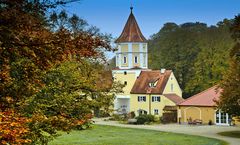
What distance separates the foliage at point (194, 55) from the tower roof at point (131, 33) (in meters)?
9.05

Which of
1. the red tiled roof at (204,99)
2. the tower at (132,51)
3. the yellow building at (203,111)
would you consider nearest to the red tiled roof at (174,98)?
the tower at (132,51)

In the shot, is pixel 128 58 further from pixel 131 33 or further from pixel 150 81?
pixel 150 81

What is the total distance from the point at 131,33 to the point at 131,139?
30.4 m

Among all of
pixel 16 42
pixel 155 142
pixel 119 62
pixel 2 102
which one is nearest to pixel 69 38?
pixel 16 42

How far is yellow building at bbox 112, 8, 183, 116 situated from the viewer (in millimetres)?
54438

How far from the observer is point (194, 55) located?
67.9 m

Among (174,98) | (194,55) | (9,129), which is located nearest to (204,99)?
(174,98)

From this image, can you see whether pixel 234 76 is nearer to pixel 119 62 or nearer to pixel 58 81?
pixel 58 81

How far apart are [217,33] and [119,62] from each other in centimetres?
1663

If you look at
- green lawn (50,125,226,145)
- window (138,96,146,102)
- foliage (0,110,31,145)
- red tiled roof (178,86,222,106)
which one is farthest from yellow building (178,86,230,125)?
foliage (0,110,31,145)

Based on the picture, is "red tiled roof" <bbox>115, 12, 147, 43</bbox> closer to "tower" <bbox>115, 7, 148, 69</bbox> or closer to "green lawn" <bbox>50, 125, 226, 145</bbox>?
"tower" <bbox>115, 7, 148, 69</bbox>

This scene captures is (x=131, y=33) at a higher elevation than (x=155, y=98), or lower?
higher

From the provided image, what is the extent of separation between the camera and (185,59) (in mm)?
68000

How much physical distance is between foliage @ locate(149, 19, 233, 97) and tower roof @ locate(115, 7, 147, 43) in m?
9.05
